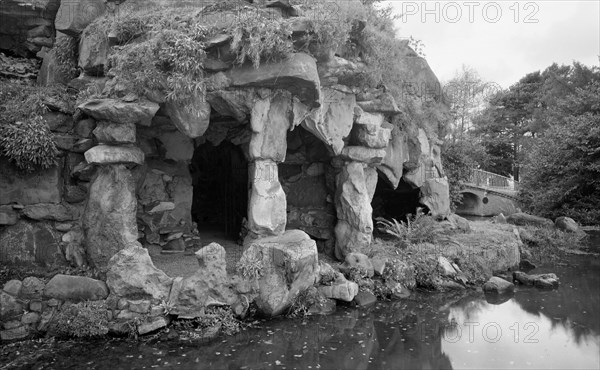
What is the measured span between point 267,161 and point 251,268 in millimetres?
2690

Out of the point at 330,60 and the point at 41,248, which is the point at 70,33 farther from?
the point at 330,60

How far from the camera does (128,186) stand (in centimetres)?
834

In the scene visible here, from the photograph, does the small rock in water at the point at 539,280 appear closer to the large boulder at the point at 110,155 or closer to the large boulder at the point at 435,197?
the large boulder at the point at 435,197

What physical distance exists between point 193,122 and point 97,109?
167 centimetres

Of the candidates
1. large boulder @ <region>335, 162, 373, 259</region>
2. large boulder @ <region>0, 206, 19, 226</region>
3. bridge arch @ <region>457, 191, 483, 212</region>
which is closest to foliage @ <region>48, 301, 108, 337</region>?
large boulder @ <region>0, 206, 19, 226</region>

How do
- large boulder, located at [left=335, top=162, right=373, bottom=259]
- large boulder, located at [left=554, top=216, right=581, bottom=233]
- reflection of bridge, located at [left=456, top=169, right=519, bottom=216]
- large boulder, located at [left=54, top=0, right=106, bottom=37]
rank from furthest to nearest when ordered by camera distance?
reflection of bridge, located at [left=456, top=169, right=519, bottom=216], large boulder, located at [left=554, top=216, right=581, bottom=233], large boulder, located at [left=335, top=162, right=373, bottom=259], large boulder, located at [left=54, top=0, right=106, bottom=37]

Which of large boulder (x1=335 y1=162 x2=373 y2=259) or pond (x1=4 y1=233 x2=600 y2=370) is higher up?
large boulder (x1=335 y1=162 x2=373 y2=259)

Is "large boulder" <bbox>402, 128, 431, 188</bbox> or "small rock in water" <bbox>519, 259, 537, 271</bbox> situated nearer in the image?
"small rock in water" <bbox>519, 259, 537, 271</bbox>

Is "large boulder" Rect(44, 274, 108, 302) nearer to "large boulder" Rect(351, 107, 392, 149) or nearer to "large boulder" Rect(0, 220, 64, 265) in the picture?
"large boulder" Rect(0, 220, 64, 265)

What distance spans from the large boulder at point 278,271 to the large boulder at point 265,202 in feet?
4.09

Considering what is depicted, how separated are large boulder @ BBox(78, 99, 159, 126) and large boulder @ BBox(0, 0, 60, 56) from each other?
14.1 ft

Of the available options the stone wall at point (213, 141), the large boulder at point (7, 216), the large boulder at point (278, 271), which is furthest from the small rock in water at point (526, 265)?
the large boulder at point (7, 216)

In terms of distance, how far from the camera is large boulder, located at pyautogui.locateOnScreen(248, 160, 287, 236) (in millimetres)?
9062

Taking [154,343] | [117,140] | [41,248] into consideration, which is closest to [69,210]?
[41,248]
